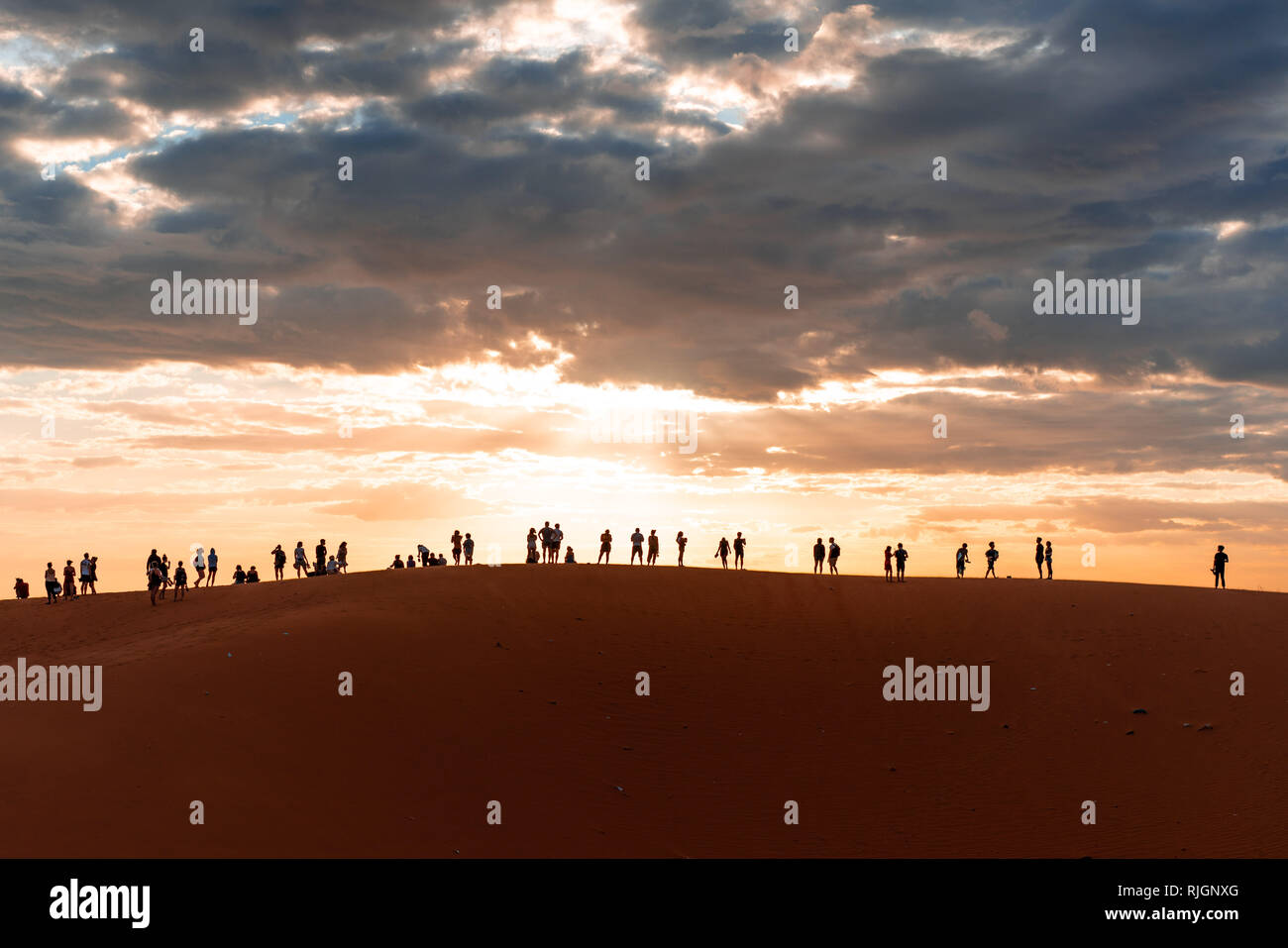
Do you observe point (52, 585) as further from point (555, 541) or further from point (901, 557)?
point (901, 557)

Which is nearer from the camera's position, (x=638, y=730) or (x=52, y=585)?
(x=638, y=730)

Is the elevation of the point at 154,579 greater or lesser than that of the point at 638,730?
greater

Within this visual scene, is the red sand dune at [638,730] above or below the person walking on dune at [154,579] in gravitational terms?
below

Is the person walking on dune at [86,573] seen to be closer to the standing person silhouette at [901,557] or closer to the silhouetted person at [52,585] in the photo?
the silhouetted person at [52,585]

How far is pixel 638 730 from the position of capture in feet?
75.0

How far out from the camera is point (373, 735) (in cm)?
2066

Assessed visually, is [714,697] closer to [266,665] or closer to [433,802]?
[433,802]

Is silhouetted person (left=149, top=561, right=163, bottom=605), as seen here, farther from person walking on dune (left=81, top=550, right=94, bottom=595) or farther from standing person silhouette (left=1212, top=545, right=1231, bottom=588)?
standing person silhouette (left=1212, top=545, right=1231, bottom=588)

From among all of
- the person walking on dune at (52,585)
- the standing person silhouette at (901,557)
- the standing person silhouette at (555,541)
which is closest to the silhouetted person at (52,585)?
the person walking on dune at (52,585)

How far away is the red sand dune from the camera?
57.0 ft

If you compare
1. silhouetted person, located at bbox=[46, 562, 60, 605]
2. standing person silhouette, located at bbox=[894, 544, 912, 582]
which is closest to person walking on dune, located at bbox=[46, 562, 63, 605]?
silhouetted person, located at bbox=[46, 562, 60, 605]

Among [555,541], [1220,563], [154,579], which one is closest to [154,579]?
[154,579]

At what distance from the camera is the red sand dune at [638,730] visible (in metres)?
17.4
